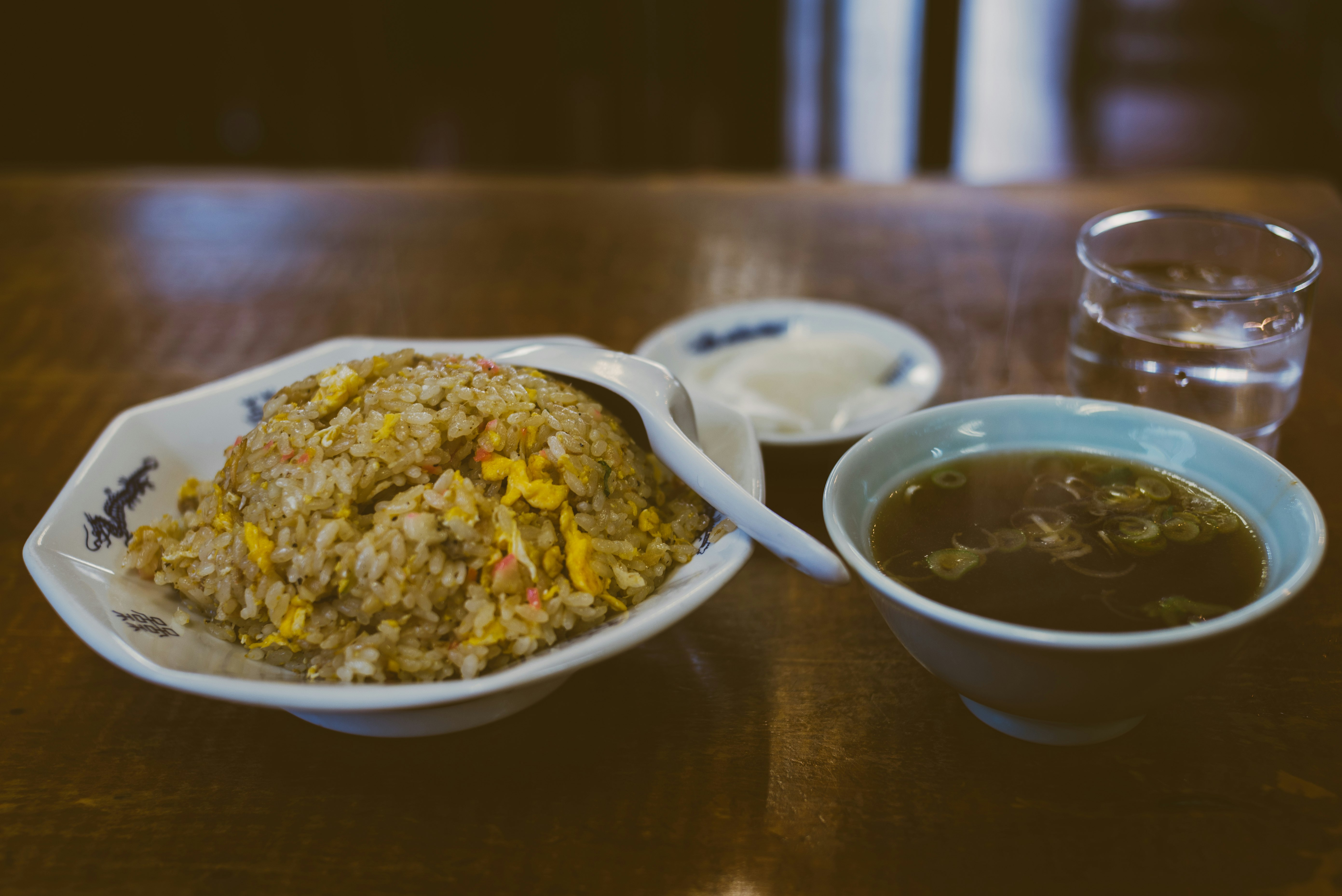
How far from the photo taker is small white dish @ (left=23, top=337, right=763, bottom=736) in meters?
0.90

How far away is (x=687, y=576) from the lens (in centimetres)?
108

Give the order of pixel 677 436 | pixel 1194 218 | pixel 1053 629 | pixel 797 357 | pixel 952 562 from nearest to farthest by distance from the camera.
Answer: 1. pixel 1053 629
2. pixel 952 562
3. pixel 677 436
4. pixel 1194 218
5. pixel 797 357

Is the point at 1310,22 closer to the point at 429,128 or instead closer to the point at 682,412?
the point at 429,128

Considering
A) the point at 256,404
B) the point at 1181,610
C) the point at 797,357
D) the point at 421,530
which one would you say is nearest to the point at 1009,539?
the point at 1181,610

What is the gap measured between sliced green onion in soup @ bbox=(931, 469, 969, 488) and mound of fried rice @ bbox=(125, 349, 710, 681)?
284 mm

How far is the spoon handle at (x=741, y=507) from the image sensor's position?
994 mm

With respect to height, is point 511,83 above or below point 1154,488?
below

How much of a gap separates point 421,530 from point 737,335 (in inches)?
40.7

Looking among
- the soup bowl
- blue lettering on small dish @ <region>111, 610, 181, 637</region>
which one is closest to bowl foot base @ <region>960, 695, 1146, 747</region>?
the soup bowl

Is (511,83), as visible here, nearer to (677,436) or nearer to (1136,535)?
(677,436)

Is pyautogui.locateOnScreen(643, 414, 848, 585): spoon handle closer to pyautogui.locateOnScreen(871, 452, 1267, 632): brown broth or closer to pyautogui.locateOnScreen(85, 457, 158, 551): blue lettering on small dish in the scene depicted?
pyautogui.locateOnScreen(871, 452, 1267, 632): brown broth

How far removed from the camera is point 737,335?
1.92m

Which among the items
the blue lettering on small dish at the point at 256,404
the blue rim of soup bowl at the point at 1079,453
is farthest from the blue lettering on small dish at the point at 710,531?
the blue lettering on small dish at the point at 256,404

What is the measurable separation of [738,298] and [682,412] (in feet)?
3.38
